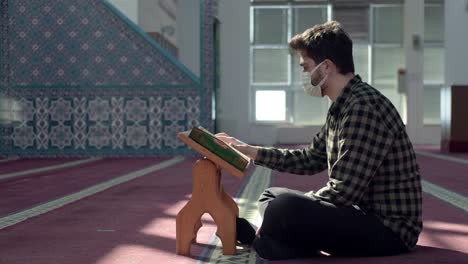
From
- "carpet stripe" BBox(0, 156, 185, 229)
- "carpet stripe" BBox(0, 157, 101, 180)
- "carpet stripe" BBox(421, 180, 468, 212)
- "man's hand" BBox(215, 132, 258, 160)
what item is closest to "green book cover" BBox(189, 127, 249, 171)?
"man's hand" BBox(215, 132, 258, 160)

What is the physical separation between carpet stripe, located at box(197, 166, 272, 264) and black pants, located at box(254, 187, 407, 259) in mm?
84

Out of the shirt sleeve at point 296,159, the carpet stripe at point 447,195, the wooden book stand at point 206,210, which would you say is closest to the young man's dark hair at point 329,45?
the shirt sleeve at point 296,159

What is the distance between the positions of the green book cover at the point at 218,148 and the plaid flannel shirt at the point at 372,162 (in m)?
0.28

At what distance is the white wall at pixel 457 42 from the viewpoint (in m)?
8.78

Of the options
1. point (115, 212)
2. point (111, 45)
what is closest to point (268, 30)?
point (111, 45)

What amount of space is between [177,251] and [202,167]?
318 mm

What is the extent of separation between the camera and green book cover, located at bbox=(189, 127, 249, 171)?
2227 millimetres

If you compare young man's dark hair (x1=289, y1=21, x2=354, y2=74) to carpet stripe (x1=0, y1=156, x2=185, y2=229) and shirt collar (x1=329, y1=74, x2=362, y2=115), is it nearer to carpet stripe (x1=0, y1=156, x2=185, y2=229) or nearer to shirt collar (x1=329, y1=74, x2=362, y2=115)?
shirt collar (x1=329, y1=74, x2=362, y2=115)

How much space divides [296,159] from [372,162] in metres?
0.45

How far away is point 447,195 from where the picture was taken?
3.99m

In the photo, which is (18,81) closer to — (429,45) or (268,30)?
(268,30)

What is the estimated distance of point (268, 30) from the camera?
37.6 feet

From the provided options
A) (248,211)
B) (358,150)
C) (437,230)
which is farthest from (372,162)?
(248,211)

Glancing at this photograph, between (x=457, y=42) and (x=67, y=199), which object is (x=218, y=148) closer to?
(x=67, y=199)
